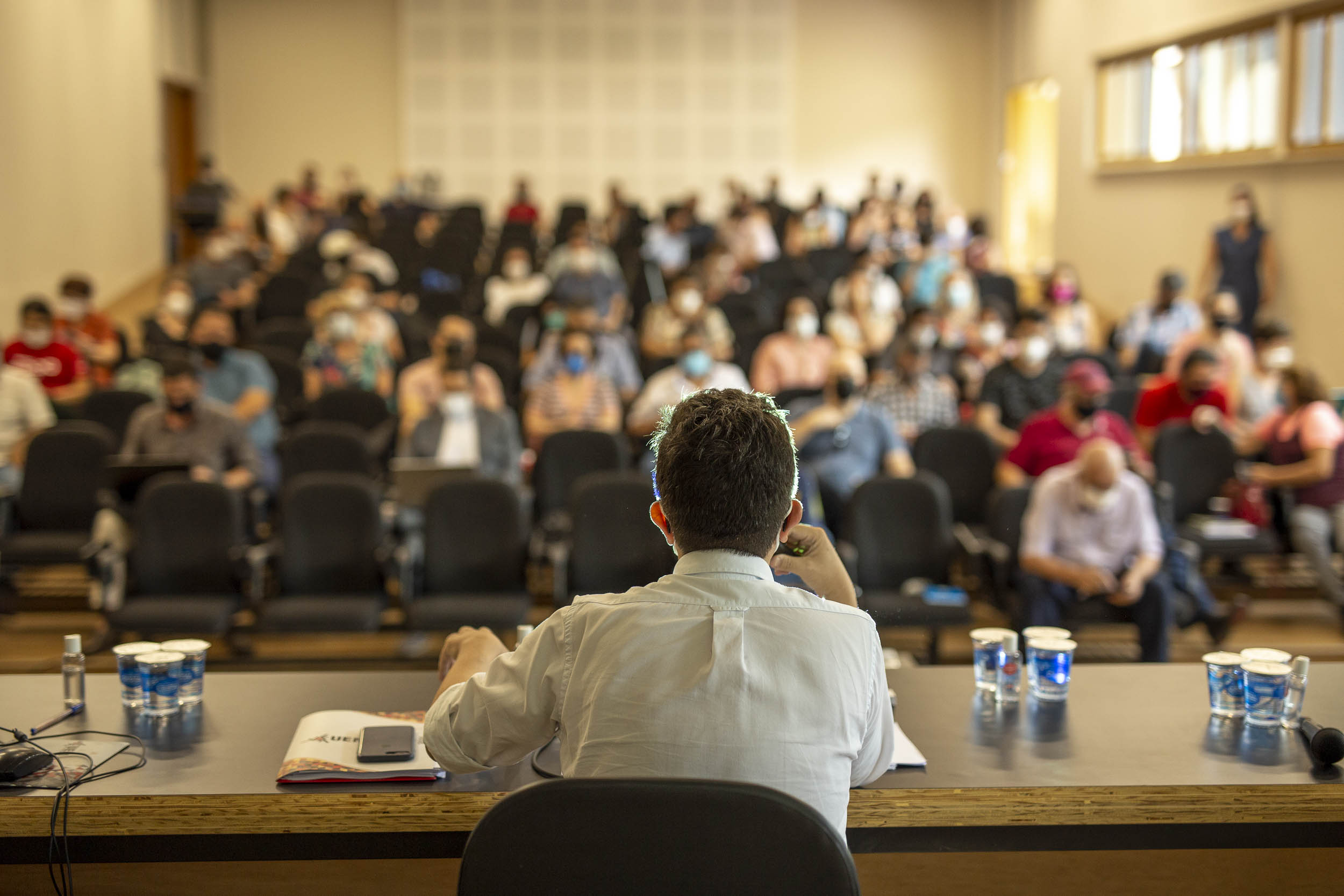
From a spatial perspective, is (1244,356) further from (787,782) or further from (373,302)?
(787,782)

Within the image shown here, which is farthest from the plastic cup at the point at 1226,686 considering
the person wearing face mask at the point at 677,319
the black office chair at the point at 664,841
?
the person wearing face mask at the point at 677,319

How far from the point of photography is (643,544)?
4.33 metres

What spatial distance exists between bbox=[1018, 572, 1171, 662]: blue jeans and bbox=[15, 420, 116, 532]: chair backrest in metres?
3.81

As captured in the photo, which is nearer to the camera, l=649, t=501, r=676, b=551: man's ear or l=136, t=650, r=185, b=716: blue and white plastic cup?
l=649, t=501, r=676, b=551: man's ear

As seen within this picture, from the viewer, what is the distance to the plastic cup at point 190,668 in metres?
2.23

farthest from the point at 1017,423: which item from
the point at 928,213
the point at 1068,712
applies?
the point at 928,213

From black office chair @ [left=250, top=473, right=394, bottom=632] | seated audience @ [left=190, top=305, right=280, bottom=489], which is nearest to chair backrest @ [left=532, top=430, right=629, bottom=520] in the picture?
black office chair @ [left=250, top=473, right=394, bottom=632]

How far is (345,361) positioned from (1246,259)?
6.87 m

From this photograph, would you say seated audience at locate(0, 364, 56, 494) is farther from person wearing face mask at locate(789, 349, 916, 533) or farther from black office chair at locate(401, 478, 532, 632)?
person wearing face mask at locate(789, 349, 916, 533)

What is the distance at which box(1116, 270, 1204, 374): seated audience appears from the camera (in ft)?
28.1

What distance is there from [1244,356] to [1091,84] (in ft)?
25.5

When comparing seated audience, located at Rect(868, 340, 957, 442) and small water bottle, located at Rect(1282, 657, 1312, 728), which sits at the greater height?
seated audience, located at Rect(868, 340, 957, 442)

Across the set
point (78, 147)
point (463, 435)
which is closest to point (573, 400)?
point (463, 435)

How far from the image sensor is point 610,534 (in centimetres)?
446
